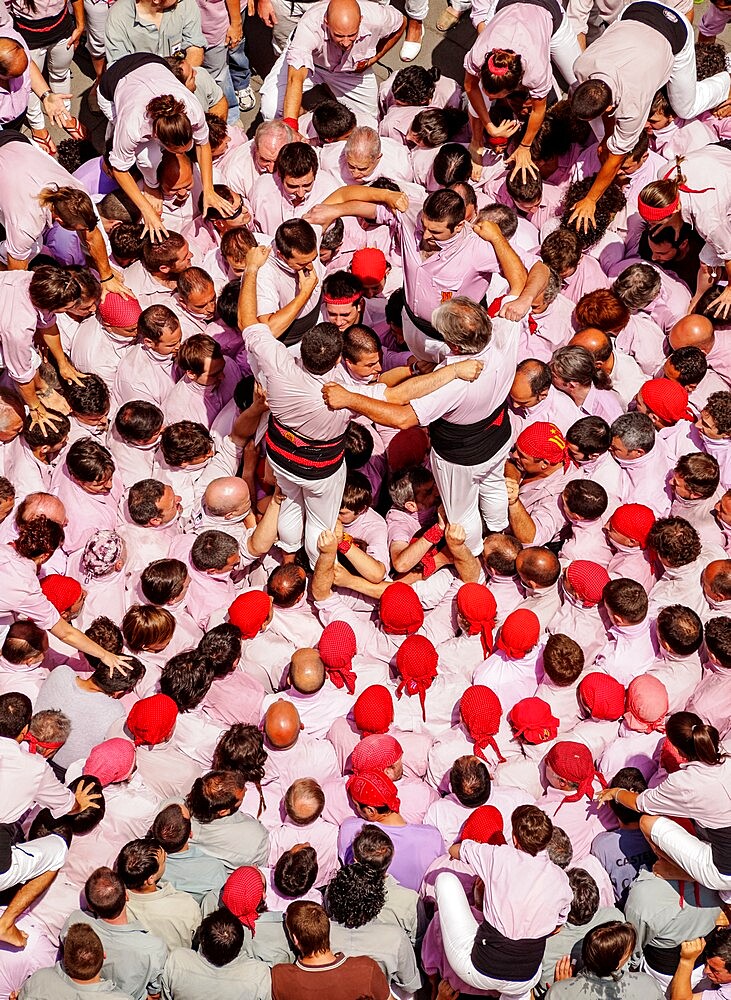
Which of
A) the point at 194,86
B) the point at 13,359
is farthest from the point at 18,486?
the point at 194,86

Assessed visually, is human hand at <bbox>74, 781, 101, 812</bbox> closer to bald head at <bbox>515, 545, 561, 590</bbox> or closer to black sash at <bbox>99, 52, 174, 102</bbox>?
bald head at <bbox>515, 545, 561, 590</bbox>

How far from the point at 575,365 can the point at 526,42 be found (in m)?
2.60

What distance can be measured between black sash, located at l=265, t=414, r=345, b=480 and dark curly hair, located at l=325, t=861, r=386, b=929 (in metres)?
2.36

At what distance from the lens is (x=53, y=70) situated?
9477 mm

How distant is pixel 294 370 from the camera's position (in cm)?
622

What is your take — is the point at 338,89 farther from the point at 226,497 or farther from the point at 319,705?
the point at 319,705

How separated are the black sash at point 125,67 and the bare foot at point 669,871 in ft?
21.0

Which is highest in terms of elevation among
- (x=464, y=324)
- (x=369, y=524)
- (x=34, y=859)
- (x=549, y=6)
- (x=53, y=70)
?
(x=549, y=6)

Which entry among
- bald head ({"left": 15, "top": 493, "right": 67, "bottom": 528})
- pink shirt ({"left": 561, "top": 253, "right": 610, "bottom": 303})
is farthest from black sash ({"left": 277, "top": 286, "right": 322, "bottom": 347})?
pink shirt ({"left": 561, "top": 253, "right": 610, "bottom": 303})

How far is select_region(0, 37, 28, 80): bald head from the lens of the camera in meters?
8.11

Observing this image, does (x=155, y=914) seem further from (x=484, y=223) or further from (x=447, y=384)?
(x=484, y=223)

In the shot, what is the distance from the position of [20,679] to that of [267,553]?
1.85 meters

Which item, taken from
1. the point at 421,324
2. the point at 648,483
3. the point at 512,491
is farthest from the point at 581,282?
the point at 512,491

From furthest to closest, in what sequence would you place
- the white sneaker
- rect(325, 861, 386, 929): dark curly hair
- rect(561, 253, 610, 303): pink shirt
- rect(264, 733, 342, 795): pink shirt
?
the white sneaker → rect(561, 253, 610, 303): pink shirt → rect(264, 733, 342, 795): pink shirt → rect(325, 861, 386, 929): dark curly hair
